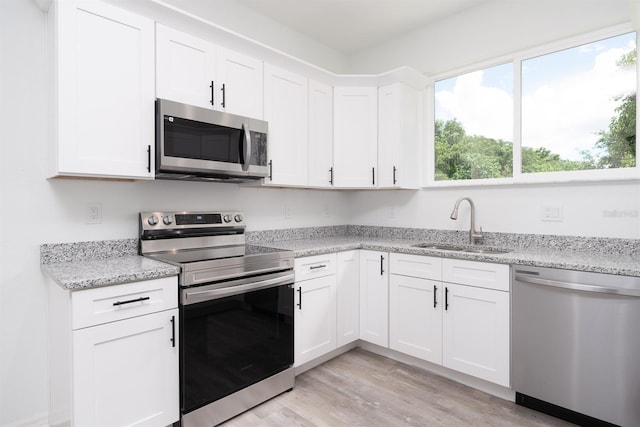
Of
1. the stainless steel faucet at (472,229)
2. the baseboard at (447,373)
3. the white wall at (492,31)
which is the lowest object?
the baseboard at (447,373)

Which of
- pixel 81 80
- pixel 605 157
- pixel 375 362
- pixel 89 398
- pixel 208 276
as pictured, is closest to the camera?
pixel 89 398

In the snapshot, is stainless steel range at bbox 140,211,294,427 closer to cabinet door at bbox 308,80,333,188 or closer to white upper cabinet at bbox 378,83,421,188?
cabinet door at bbox 308,80,333,188

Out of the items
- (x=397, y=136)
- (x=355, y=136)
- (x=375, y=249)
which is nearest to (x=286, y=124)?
(x=355, y=136)

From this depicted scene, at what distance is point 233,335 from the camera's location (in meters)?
1.99

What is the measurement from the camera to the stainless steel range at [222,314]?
5.93 ft

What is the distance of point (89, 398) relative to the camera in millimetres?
1514

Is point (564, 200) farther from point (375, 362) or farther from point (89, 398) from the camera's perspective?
point (89, 398)

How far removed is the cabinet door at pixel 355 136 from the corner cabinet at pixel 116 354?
1829 mm

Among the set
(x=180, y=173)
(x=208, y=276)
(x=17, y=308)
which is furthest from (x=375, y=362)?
(x=17, y=308)

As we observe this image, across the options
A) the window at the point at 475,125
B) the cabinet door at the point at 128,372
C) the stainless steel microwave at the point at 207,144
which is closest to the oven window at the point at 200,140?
the stainless steel microwave at the point at 207,144

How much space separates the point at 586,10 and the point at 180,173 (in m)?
2.89

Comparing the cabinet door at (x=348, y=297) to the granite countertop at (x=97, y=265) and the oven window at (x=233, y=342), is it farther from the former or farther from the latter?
the granite countertop at (x=97, y=265)

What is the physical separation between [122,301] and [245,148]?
3.87 ft

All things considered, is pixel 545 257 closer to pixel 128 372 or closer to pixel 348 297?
pixel 348 297
